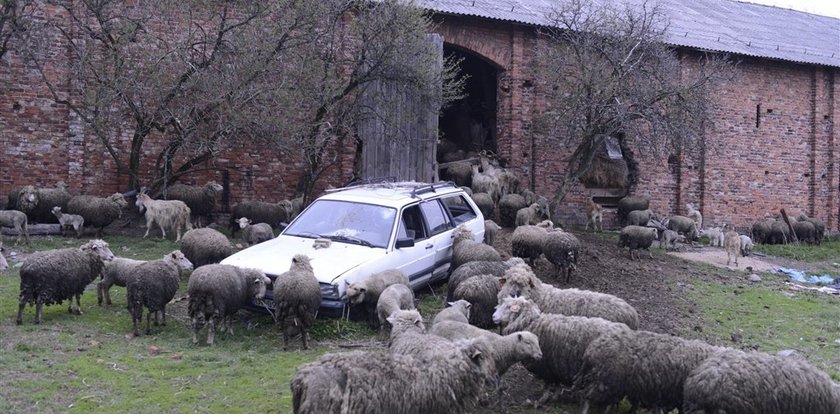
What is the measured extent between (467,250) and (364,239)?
1.81 m

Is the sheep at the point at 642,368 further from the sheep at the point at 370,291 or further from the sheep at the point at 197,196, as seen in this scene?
the sheep at the point at 197,196

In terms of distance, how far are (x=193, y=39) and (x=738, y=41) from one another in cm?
1804

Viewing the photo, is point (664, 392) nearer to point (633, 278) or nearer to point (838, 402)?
point (838, 402)

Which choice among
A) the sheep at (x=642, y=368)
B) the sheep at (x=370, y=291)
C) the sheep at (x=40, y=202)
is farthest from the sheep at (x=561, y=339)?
the sheep at (x=40, y=202)

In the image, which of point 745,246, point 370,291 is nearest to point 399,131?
point 745,246

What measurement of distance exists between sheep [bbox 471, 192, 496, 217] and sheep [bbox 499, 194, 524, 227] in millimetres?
613

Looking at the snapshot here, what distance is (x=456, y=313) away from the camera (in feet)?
27.1

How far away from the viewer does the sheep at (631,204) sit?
21922mm

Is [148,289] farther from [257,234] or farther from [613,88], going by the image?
[613,88]

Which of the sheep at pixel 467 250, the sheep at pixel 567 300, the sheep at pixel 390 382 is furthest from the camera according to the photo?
the sheep at pixel 467 250

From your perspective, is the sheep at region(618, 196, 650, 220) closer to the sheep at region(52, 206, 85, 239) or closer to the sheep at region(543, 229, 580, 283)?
the sheep at region(543, 229, 580, 283)

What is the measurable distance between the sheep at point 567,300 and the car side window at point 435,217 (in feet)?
8.03

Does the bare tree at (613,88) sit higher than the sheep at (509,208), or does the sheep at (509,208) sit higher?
the bare tree at (613,88)

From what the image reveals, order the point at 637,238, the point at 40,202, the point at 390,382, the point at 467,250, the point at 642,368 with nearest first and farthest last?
1. the point at 390,382
2. the point at 642,368
3. the point at 467,250
4. the point at 40,202
5. the point at 637,238
